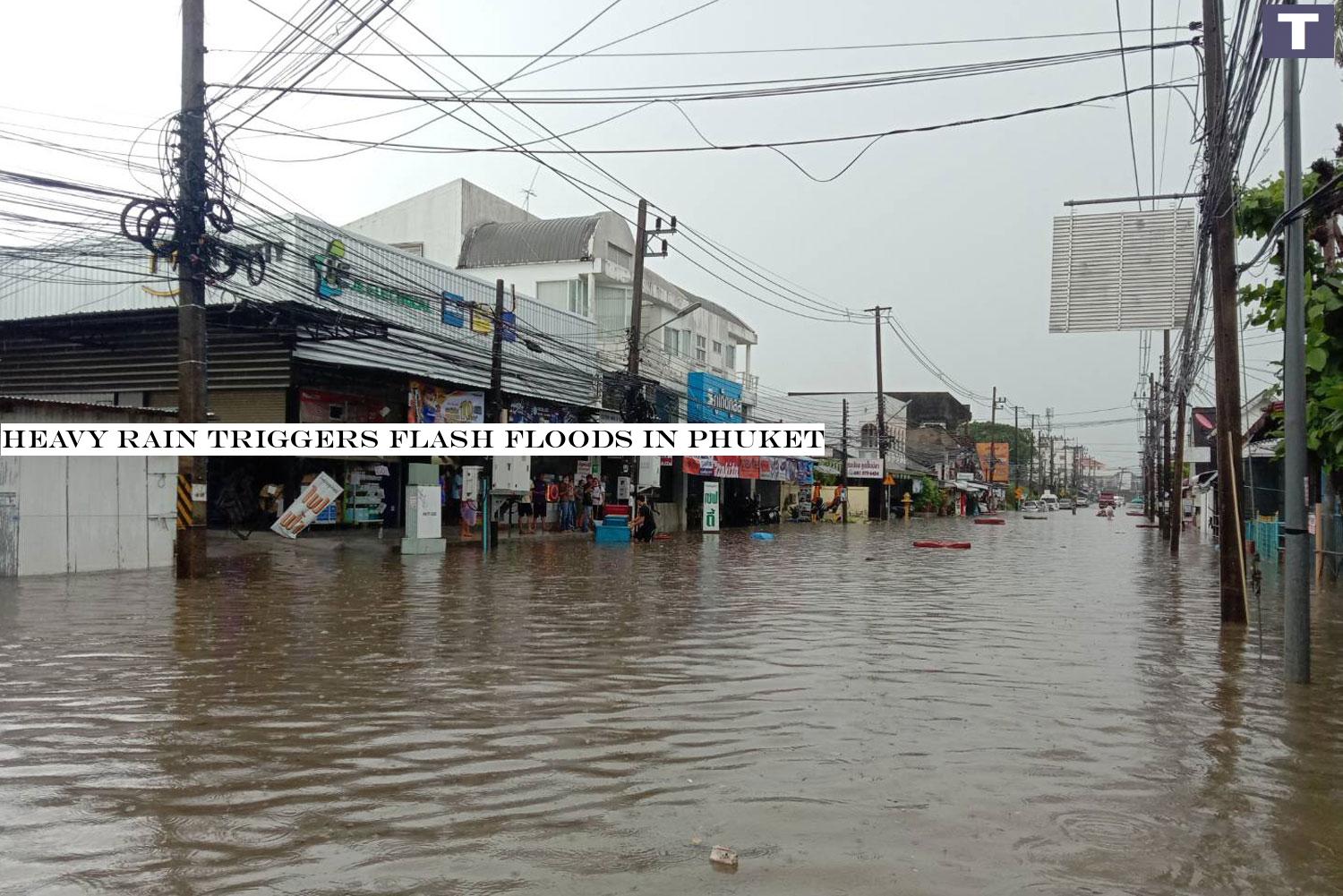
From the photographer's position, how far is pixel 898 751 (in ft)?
21.0

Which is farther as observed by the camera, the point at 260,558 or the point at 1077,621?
the point at 260,558

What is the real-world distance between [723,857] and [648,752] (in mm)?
1869

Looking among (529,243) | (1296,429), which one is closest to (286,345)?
(1296,429)

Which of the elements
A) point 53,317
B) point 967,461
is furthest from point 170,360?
point 967,461

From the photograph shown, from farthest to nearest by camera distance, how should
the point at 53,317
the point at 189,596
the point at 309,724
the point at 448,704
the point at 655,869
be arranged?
the point at 53,317, the point at 189,596, the point at 448,704, the point at 309,724, the point at 655,869

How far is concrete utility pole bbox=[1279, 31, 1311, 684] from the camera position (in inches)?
338

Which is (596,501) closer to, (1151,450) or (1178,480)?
(1178,480)

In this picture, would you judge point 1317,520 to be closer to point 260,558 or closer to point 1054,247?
point 1054,247

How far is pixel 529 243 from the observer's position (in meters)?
43.2

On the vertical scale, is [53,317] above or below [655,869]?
above

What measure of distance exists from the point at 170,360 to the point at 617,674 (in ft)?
64.8

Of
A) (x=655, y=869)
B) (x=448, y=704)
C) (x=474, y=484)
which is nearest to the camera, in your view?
(x=655, y=869)

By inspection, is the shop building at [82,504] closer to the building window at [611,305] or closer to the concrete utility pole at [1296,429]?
the concrete utility pole at [1296,429]

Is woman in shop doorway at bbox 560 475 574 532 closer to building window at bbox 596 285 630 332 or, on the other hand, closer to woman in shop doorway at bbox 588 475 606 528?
woman in shop doorway at bbox 588 475 606 528
